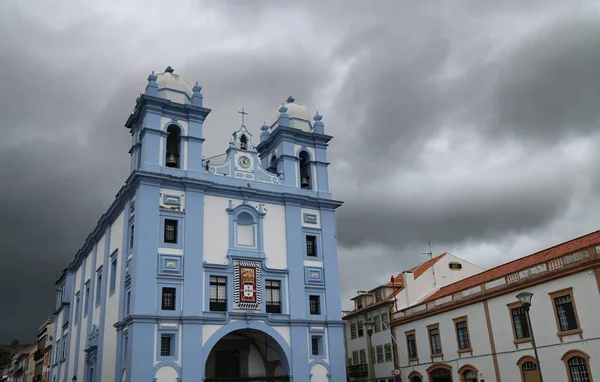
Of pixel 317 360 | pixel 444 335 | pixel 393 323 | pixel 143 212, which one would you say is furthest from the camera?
pixel 393 323

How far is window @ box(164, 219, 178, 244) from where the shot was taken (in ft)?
95.2

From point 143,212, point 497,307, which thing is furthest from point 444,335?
point 143,212

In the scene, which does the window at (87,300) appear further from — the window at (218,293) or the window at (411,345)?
the window at (411,345)

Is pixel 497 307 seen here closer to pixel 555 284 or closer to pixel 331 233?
pixel 555 284

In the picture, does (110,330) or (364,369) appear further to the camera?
(364,369)

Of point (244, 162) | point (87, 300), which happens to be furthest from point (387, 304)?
point (87, 300)

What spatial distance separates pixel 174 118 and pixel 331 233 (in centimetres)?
1112

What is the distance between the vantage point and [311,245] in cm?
3334

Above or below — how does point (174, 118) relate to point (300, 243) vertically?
above

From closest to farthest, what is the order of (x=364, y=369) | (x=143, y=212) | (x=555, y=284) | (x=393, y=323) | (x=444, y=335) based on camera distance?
(x=555, y=284) < (x=143, y=212) < (x=444, y=335) < (x=393, y=323) < (x=364, y=369)

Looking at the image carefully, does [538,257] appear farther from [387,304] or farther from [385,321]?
[385,321]

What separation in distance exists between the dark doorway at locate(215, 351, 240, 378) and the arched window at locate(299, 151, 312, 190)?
35.2 feet

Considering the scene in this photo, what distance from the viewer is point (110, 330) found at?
102 ft

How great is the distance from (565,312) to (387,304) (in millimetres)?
16244
